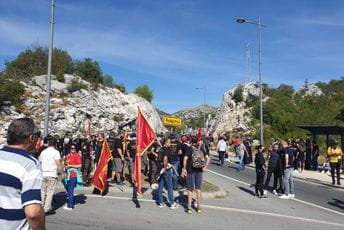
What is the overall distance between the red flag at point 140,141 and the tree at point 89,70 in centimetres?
3702

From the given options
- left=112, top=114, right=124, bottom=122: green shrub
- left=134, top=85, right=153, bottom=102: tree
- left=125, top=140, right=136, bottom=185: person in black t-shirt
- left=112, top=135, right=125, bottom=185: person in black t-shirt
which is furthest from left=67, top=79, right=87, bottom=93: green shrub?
left=112, top=135, right=125, bottom=185: person in black t-shirt

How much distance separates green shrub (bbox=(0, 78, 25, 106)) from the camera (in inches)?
1218

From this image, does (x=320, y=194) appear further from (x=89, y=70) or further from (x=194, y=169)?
(x=89, y=70)

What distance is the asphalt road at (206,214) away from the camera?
8.17 meters

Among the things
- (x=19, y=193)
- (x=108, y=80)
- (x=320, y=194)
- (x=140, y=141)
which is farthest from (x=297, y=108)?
(x=19, y=193)

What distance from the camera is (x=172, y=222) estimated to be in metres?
8.42

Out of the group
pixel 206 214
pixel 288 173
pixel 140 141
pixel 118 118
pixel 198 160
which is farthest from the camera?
pixel 118 118

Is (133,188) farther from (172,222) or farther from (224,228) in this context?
(224,228)

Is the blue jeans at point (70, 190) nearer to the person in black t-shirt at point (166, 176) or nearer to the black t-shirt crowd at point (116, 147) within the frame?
the person in black t-shirt at point (166, 176)

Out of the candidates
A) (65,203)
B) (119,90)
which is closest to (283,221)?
(65,203)

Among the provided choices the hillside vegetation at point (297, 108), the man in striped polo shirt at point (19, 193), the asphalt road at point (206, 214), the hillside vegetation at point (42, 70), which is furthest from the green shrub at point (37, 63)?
the man in striped polo shirt at point (19, 193)

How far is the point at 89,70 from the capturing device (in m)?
46.9

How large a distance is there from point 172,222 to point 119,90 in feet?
120

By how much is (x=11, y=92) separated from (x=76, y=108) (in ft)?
20.1
